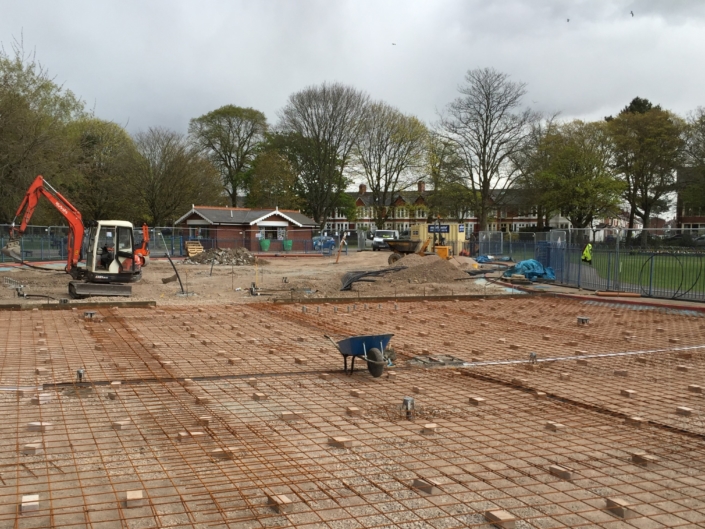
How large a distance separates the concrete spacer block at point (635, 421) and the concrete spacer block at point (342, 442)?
2.50 meters

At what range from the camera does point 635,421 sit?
5602mm

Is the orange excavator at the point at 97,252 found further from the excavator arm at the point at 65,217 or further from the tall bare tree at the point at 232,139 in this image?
the tall bare tree at the point at 232,139

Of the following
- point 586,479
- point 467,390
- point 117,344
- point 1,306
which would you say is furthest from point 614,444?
point 1,306

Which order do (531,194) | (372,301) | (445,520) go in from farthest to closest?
(531,194) → (372,301) → (445,520)

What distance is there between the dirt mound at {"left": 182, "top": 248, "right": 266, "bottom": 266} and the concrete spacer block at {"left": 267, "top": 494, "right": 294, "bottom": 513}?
3017 cm

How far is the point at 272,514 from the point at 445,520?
1.01 m

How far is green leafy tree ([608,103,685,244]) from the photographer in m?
47.9

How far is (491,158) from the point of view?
4641 cm

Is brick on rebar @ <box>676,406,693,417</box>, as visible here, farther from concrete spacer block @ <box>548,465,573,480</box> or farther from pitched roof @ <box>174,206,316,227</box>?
pitched roof @ <box>174,206,316,227</box>

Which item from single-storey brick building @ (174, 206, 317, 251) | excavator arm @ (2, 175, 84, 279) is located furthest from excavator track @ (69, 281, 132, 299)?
single-storey brick building @ (174, 206, 317, 251)

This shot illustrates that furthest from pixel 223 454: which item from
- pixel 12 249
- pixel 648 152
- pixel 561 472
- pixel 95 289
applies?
pixel 648 152

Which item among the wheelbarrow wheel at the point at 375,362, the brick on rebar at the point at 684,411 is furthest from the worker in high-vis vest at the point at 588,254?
the brick on rebar at the point at 684,411

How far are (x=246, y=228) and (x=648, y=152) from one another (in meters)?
31.4

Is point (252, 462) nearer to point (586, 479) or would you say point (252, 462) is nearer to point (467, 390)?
point (586, 479)
